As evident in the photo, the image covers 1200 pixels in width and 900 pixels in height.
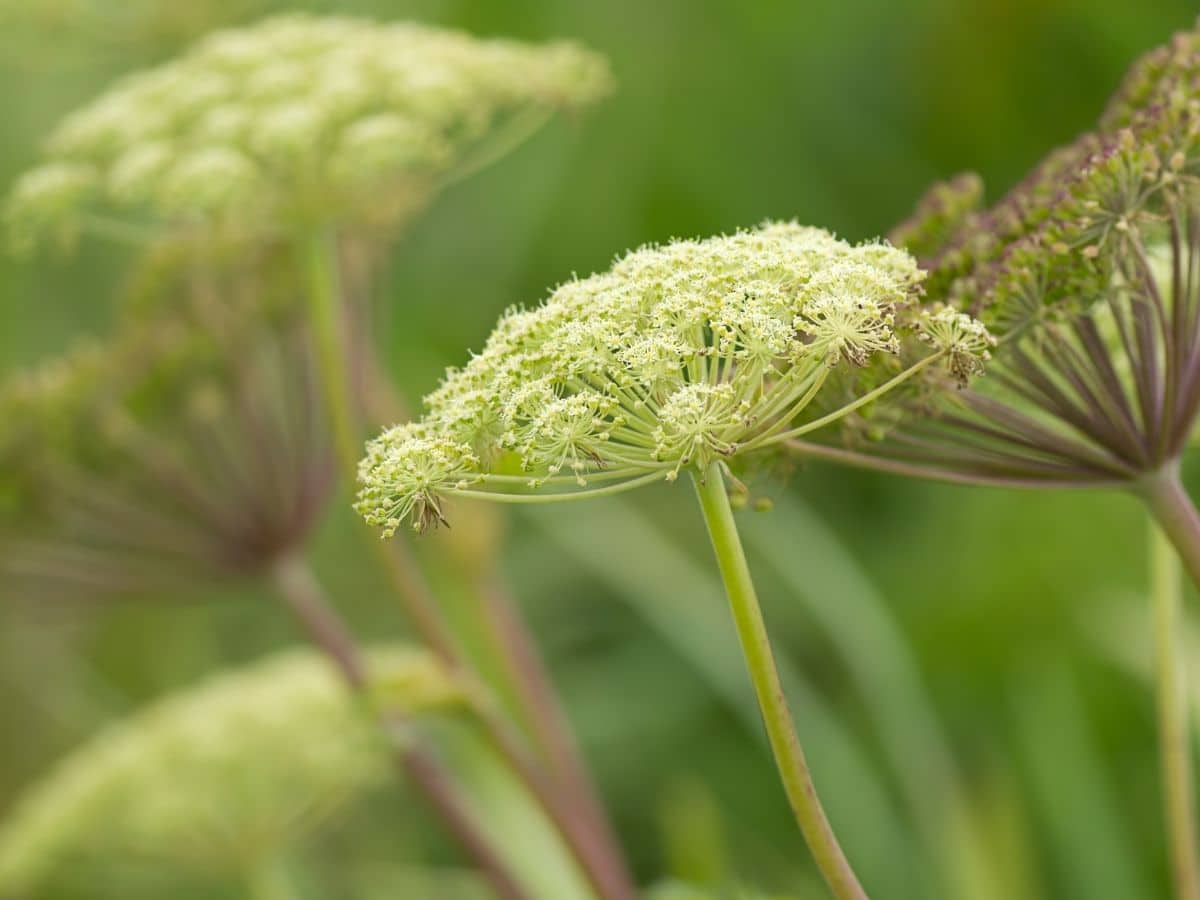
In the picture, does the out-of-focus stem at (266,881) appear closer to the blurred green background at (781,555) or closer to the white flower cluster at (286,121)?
the blurred green background at (781,555)

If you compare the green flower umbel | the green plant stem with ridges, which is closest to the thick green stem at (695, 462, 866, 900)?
the green flower umbel

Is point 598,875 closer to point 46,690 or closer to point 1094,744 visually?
point 1094,744

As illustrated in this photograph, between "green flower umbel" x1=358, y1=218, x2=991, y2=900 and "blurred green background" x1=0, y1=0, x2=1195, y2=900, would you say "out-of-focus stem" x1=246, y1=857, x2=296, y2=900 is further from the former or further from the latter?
"green flower umbel" x1=358, y1=218, x2=991, y2=900

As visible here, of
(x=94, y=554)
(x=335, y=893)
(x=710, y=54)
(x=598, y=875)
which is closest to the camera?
(x=598, y=875)

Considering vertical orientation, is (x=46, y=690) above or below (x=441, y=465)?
above

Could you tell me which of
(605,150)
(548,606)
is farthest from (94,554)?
(605,150)

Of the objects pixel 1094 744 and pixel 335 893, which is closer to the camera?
pixel 1094 744

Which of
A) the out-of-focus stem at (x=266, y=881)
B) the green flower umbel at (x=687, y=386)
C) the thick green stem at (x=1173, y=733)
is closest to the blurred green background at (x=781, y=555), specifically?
the out-of-focus stem at (x=266, y=881)
